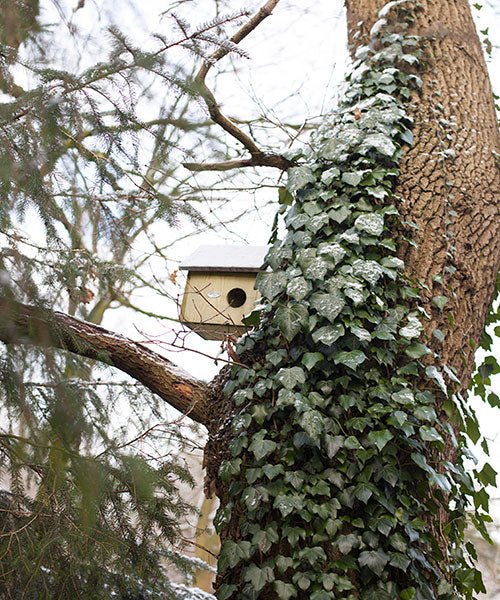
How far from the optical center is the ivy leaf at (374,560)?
1937 mm

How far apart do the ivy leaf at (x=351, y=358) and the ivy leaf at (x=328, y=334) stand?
0.16ft

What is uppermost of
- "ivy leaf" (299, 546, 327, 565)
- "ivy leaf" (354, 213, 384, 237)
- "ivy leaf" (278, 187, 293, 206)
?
"ivy leaf" (278, 187, 293, 206)

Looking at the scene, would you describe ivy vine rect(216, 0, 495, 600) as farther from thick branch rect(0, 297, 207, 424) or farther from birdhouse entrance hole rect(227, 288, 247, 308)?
birdhouse entrance hole rect(227, 288, 247, 308)

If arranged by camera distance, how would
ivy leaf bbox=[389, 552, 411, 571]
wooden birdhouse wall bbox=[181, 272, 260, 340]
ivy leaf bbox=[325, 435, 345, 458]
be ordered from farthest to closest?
1. wooden birdhouse wall bbox=[181, 272, 260, 340]
2. ivy leaf bbox=[325, 435, 345, 458]
3. ivy leaf bbox=[389, 552, 411, 571]

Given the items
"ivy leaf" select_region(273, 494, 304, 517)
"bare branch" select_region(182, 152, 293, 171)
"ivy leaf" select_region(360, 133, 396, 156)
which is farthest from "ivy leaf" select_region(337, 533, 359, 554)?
"bare branch" select_region(182, 152, 293, 171)

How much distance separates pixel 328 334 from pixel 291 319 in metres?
0.14

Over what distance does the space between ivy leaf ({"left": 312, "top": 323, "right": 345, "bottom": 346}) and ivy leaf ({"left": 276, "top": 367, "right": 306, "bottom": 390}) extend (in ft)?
0.36

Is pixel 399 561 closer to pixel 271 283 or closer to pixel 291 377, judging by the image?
pixel 291 377

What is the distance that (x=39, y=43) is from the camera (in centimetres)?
166

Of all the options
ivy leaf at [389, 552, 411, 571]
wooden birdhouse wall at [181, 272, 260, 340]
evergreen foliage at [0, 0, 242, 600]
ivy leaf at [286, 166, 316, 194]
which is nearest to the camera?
evergreen foliage at [0, 0, 242, 600]

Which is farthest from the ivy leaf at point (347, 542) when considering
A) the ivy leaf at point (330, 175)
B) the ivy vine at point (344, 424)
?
the ivy leaf at point (330, 175)

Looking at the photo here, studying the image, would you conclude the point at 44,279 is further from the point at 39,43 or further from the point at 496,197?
the point at 496,197

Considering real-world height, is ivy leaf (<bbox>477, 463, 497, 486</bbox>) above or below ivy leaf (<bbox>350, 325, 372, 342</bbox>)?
below

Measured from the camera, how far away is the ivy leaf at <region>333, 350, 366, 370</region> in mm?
2070
